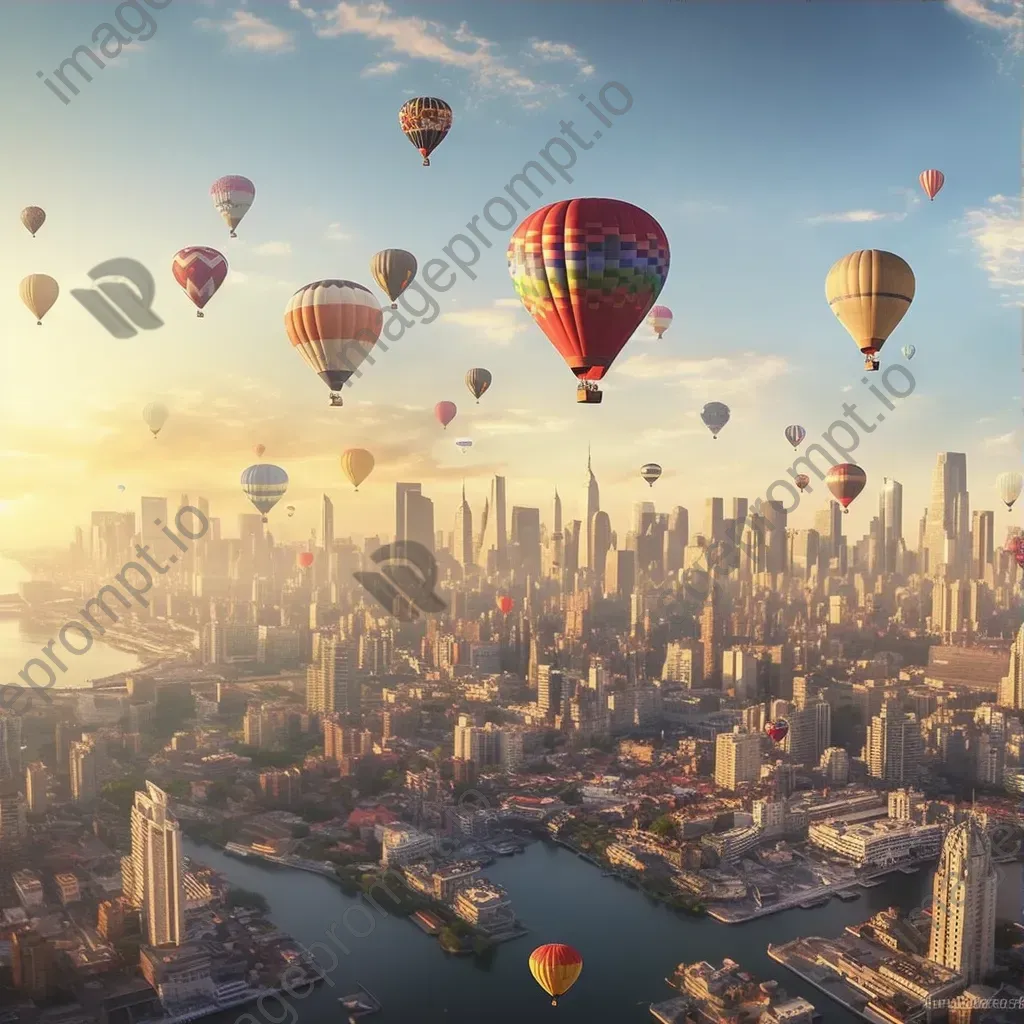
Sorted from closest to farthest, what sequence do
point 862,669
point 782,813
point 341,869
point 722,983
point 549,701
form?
point 722,983
point 341,869
point 782,813
point 549,701
point 862,669

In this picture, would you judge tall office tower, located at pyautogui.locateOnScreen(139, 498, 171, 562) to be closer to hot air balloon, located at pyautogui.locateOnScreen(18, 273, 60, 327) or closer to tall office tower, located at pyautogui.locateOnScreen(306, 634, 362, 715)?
tall office tower, located at pyautogui.locateOnScreen(306, 634, 362, 715)

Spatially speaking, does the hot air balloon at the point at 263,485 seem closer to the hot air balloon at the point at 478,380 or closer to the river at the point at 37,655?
the hot air balloon at the point at 478,380

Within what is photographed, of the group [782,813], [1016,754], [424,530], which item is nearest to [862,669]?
[1016,754]

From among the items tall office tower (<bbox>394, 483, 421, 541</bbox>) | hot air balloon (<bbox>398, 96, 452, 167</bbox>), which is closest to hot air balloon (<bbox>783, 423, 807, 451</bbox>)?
hot air balloon (<bbox>398, 96, 452, 167</bbox>)

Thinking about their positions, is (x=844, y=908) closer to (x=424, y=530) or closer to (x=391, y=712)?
(x=391, y=712)

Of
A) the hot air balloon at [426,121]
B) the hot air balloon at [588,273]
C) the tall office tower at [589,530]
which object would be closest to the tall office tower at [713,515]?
the tall office tower at [589,530]

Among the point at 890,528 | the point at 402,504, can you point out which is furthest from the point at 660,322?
the point at 890,528
